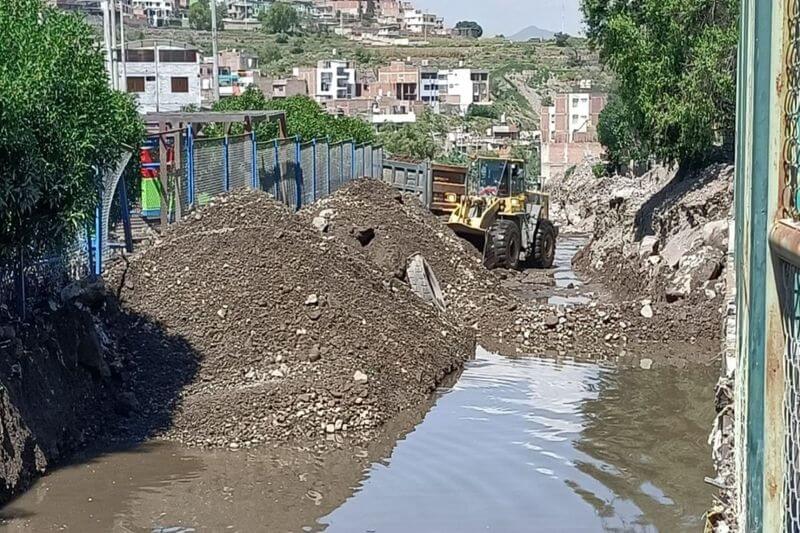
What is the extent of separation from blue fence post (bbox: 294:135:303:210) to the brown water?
1424 cm

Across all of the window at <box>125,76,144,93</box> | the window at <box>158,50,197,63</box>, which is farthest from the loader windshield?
the window at <box>158,50,197,63</box>

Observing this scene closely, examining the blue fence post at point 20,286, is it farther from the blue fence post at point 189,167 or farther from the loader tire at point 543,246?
the loader tire at point 543,246

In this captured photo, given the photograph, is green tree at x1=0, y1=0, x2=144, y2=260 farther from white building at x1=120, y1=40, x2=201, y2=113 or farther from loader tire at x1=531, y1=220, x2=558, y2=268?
white building at x1=120, y1=40, x2=201, y2=113

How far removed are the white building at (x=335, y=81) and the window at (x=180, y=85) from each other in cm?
4853

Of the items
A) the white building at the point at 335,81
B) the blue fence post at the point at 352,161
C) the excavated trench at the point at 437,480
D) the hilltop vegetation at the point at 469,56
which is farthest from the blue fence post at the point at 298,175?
the white building at the point at 335,81

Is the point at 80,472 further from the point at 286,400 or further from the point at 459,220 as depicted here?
the point at 459,220

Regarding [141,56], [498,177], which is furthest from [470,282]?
[141,56]

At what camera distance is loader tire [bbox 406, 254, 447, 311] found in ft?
69.4

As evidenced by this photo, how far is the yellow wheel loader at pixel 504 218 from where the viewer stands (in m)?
28.5

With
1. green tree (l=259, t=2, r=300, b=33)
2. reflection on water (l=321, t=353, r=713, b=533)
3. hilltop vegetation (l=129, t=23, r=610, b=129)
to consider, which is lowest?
reflection on water (l=321, t=353, r=713, b=533)

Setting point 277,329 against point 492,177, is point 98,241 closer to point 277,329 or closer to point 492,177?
point 277,329

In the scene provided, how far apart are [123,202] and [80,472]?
6496mm

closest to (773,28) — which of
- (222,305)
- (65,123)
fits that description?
(65,123)

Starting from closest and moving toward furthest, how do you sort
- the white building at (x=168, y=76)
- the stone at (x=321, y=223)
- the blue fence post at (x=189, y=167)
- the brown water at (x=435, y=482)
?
1. the brown water at (x=435, y=482)
2. the blue fence post at (x=189, y=167)
3. the stone at (x=321, y=223)
4. the white building at (x=168, y=76)
